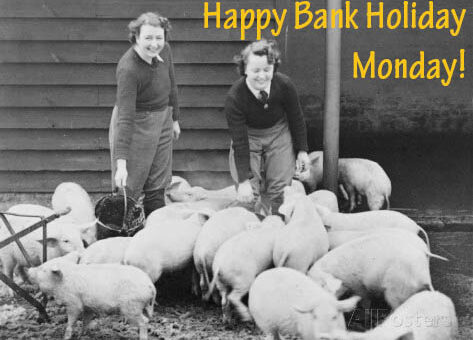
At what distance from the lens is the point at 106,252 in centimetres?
471

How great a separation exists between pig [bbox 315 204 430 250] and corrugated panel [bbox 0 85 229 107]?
237cm

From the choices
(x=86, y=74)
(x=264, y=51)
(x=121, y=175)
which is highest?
(x=264, y=51)

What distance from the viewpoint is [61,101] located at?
→ 7000mm

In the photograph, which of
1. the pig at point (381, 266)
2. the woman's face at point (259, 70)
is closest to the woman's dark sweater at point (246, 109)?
the woman's face at point (259, 70)

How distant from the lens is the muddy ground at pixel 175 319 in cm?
425

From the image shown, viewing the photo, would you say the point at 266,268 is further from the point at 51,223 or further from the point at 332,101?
the point at 332,101

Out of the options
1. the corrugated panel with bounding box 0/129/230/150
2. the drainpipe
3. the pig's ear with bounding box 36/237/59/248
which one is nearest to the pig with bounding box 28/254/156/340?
the pig's ear with bounding box 36/237/59/248

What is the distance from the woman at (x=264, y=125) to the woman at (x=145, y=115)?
55 cm

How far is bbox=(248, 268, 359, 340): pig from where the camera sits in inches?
137

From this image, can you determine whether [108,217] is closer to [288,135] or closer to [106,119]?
[288,135]

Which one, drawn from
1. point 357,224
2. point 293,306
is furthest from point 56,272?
point 357,224

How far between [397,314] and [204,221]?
6.09ft

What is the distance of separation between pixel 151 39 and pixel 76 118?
209 centimetres

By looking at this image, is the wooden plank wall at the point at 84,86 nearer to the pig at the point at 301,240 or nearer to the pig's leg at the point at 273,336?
the pig at the point at 301,240
